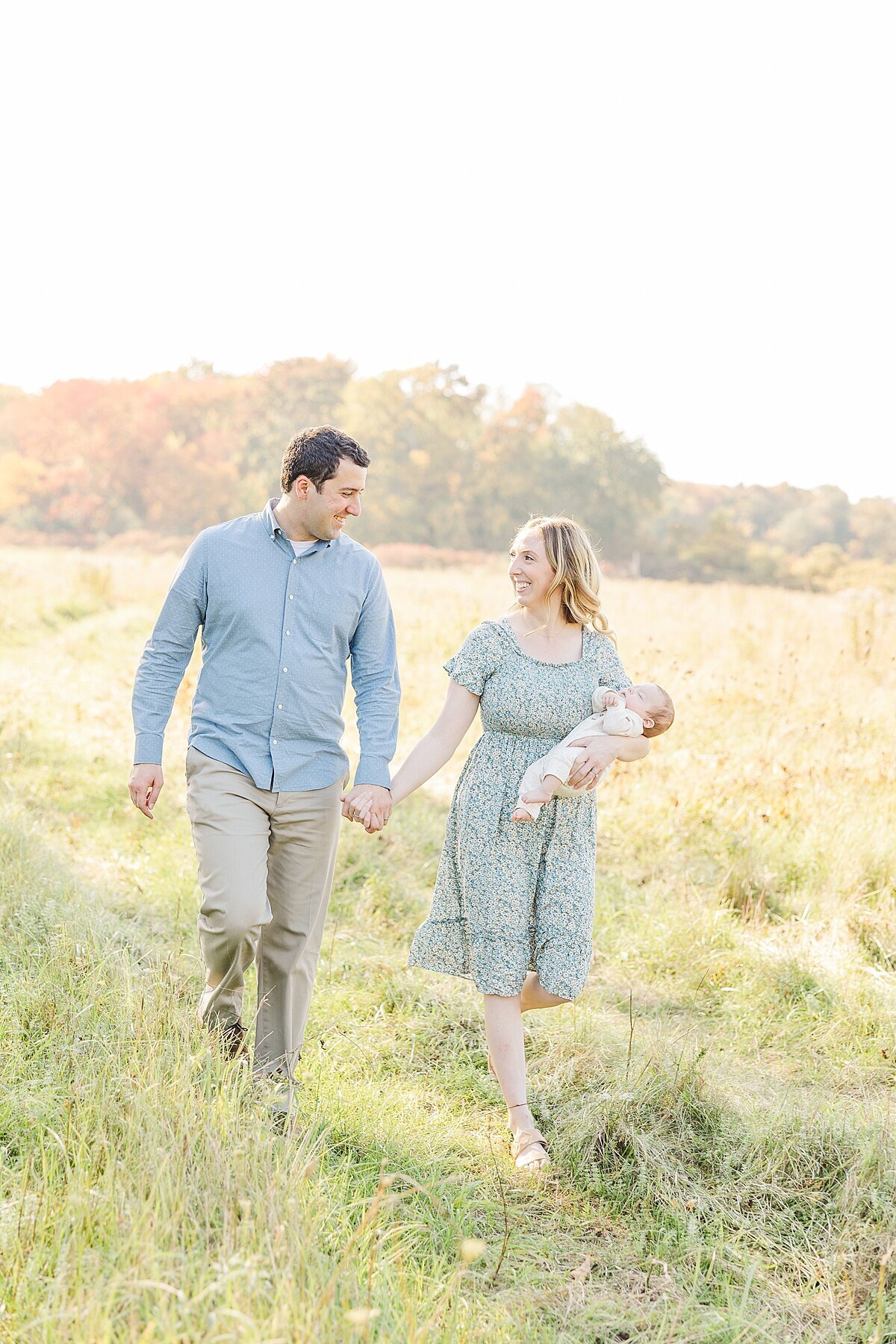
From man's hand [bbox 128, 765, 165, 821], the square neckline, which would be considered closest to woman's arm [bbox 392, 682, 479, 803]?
the square neckline

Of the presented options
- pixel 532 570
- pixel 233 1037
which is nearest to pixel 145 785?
pixel 233 1037

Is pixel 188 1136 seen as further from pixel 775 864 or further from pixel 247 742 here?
pixel 775 864

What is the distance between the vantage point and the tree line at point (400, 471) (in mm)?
45031

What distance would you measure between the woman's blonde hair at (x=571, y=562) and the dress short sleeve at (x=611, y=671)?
0.46 feet

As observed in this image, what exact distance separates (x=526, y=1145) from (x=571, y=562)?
71.2 inches

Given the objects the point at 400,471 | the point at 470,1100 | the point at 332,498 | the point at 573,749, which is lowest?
the point at 470,1100

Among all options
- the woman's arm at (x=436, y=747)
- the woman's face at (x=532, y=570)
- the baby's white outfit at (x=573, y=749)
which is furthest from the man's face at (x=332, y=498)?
the baby's white outfit at (x=573, y=749)

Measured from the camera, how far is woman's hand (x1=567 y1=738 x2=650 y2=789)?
3.55 m

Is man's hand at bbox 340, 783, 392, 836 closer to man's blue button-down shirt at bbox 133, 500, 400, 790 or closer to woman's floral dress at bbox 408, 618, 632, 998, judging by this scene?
man's blue button-down shirt at bbox 133, 500, 400, 790

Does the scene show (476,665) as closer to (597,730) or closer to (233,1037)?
(597,730)

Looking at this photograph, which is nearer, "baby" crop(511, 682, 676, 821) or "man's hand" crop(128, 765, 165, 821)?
"baby" crop(511, 682, 676, 821)

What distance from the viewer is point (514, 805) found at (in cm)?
366

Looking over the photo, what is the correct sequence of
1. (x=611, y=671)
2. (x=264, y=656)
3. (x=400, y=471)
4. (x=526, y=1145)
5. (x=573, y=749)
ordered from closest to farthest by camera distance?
(x=526, y=1145) → (x=573, y=749) → (x=264, y=656) → (x=611, y=671) → (x=400, y=471)

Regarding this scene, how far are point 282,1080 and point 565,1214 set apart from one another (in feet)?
2.90
